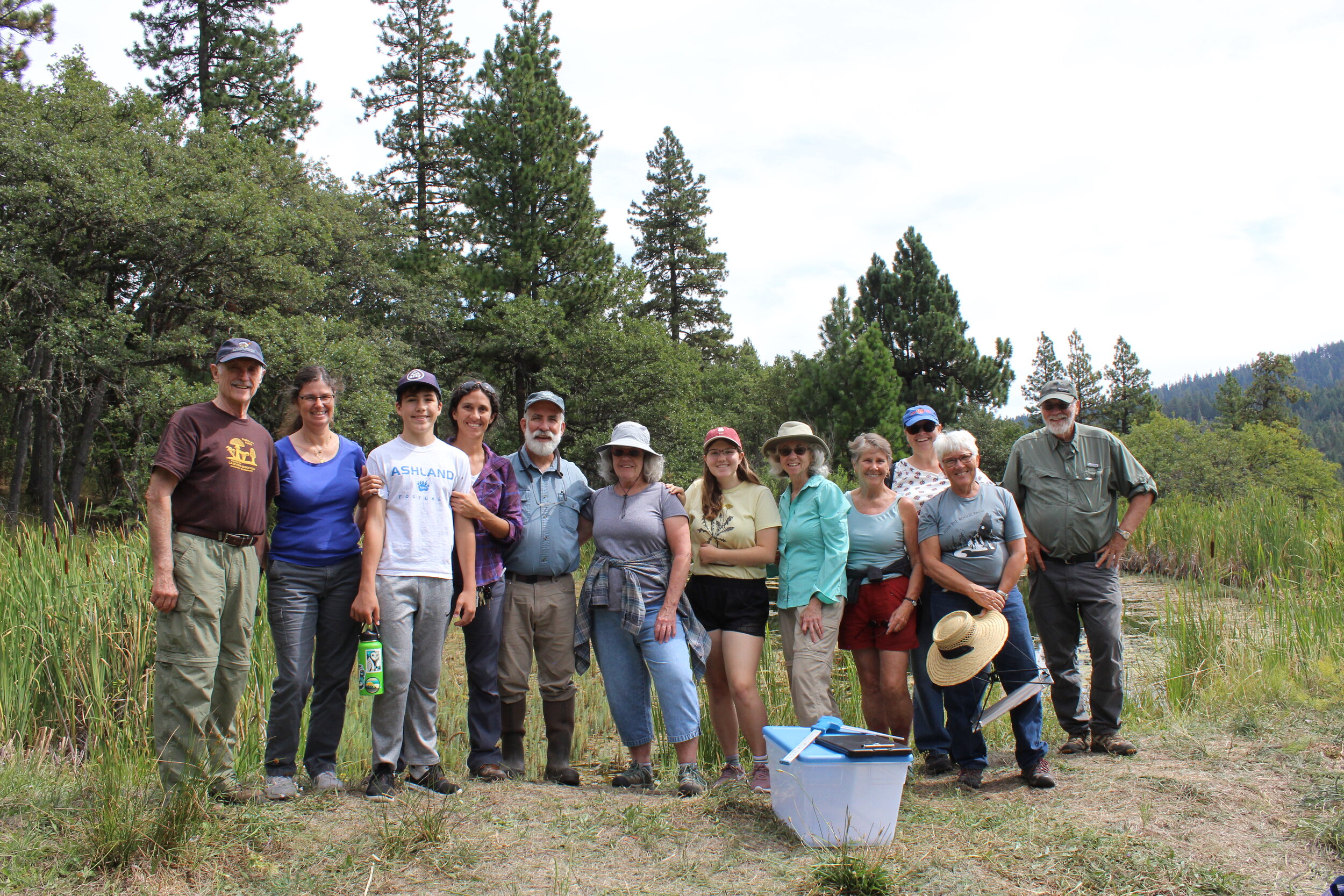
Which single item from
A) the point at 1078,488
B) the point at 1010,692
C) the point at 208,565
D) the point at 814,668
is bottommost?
the point at 1010,692

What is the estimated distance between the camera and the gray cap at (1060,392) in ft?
14.2

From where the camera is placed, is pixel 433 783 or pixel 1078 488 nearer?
pixel 433 783

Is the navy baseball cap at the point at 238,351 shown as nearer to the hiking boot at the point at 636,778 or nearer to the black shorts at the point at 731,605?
the black shorts at the point at 731,605

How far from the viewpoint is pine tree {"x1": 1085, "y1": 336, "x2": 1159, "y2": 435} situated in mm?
47625

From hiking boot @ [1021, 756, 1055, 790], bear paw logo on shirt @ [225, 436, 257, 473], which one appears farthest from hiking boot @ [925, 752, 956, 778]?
bear paw logo on shirt @ [225, 436, 257, 473]

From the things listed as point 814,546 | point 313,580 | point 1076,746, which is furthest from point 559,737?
point 1076,746

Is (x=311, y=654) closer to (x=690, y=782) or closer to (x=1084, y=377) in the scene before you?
(x=690, y=782)

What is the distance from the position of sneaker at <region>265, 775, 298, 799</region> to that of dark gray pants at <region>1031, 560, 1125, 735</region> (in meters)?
3.40

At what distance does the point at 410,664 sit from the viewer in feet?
11.6

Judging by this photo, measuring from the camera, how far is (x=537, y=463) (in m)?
4.10

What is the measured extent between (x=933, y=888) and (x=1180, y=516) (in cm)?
1001

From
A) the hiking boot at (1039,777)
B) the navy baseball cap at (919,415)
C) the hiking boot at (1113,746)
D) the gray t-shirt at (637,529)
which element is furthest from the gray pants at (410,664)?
the hiking boot at (1113,746)

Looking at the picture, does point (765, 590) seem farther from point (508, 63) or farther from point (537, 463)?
point (508, 63)

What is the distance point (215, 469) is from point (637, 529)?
5.63 feet
